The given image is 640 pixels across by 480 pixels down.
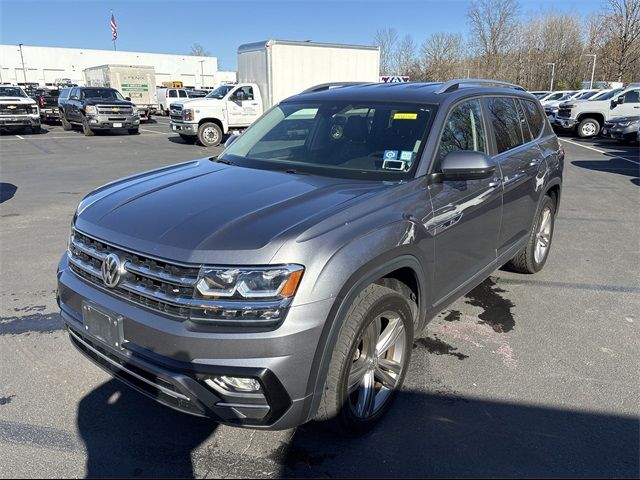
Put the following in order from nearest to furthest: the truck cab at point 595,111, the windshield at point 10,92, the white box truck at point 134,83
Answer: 1. the truck cab at point 595,111
2. the windshield at point 10,92
3. the white box truck at point 134,83

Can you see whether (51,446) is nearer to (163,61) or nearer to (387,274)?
(387,274)

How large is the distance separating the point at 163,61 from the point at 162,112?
175 ft

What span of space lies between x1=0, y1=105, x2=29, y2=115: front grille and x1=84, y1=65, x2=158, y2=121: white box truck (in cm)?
1063

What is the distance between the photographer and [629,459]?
2.59m

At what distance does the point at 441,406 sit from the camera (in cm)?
304

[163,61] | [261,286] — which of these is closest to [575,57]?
[163,61]

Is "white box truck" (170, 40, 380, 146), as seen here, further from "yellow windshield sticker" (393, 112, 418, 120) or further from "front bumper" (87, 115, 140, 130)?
"yellow windshield sticker" (393, 112, 418, 120)

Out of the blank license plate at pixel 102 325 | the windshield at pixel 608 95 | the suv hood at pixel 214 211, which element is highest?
the windshield at pixel 608 95

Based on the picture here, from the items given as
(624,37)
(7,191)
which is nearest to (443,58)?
(624,37)

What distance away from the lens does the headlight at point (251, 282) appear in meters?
2.16

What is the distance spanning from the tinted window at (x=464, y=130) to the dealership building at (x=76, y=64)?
7017cm

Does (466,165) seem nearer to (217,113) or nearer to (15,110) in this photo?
(217,113)

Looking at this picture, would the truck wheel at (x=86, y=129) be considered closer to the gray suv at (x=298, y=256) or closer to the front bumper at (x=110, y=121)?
the front bumper at (x=110, y=121)

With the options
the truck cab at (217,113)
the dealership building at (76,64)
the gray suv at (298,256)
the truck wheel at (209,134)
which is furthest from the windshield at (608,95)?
the dealership building at (76,64)
